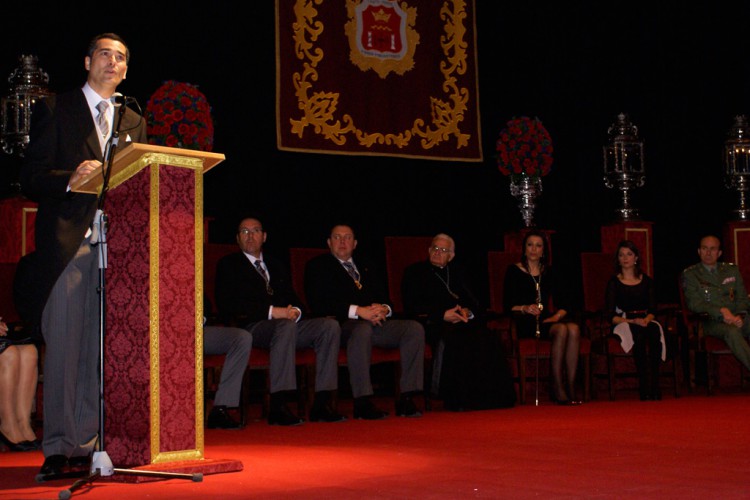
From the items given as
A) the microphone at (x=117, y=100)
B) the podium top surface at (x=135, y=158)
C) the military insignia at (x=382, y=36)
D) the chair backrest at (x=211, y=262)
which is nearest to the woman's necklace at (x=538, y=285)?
the military insignia at (x=382, y=36)

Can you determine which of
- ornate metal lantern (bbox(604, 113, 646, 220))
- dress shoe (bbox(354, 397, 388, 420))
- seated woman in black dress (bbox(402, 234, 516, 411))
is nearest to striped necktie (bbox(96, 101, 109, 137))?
dress shoe (bbox(354, 397, 388, 420))

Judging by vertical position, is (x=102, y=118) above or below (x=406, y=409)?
above

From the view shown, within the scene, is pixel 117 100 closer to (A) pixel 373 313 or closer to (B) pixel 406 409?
(A) pixel 373 313

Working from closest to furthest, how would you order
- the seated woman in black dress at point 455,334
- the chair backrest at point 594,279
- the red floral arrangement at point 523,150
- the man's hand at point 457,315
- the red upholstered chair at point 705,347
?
the seated woman in black dress at point 455,334, the man's hand at point 457,315, the red upholstered chair at point 705,347, the chair backrest at point 594,279, the red floral arrangement at point 523,150

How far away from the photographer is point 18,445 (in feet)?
15.1

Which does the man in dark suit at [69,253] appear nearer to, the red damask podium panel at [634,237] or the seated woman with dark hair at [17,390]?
the seated woman with dark hair at [17,390]

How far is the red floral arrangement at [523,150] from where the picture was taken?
26.1ft

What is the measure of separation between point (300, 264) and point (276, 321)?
96 centimetres

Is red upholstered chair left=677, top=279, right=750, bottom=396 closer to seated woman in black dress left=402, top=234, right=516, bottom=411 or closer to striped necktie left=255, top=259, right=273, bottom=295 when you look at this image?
seated woman in black dress left=402, top=234, right=516, bottom=411

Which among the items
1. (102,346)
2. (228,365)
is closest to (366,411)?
(228,365)

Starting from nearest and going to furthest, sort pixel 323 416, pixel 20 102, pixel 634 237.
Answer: pixel 323 416
pixel 20 102
pixel 634 237

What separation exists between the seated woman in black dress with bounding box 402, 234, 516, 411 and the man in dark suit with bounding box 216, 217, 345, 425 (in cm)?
79

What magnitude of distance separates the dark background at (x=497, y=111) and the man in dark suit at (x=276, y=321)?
95cm

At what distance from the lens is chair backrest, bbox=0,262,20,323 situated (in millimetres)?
5488
